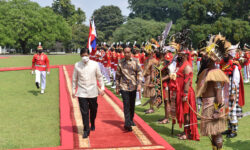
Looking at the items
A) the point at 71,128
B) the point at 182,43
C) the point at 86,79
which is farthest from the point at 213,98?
the point at 71,128

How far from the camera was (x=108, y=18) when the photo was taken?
104688 mm

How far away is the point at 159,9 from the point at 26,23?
41.3 metres

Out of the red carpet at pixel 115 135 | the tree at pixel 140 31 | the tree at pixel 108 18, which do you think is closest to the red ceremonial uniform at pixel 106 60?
the red carpet at pixel 115 135

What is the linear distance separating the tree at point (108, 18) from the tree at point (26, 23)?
110 feet

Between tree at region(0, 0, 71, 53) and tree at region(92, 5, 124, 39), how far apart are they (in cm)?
Answer: 3355

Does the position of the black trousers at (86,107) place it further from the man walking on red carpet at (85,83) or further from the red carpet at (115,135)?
the red carpet at (115,135)

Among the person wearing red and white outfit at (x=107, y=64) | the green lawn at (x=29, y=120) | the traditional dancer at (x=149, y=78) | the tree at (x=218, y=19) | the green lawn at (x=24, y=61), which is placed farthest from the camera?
the tree at (x=218, y=19)

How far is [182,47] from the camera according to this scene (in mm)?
6430

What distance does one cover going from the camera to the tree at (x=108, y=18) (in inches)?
4104

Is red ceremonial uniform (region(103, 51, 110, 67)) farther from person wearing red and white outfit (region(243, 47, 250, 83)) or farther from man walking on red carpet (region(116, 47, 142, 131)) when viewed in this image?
man walking on red carpet (region(116, 47, 142, 131))

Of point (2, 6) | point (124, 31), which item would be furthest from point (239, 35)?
point (2, 6)

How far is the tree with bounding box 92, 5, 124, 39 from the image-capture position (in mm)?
104250

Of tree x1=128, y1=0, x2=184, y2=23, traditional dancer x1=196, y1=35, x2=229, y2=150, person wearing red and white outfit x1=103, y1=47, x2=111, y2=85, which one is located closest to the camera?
traditional dancer x1=196, y1=35, x2=229, y2=150

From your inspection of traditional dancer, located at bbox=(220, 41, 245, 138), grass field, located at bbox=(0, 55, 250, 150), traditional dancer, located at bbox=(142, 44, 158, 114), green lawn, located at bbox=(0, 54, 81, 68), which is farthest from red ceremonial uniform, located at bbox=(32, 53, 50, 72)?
green lawn, located at bbox=(0, 54, 81, 68)
